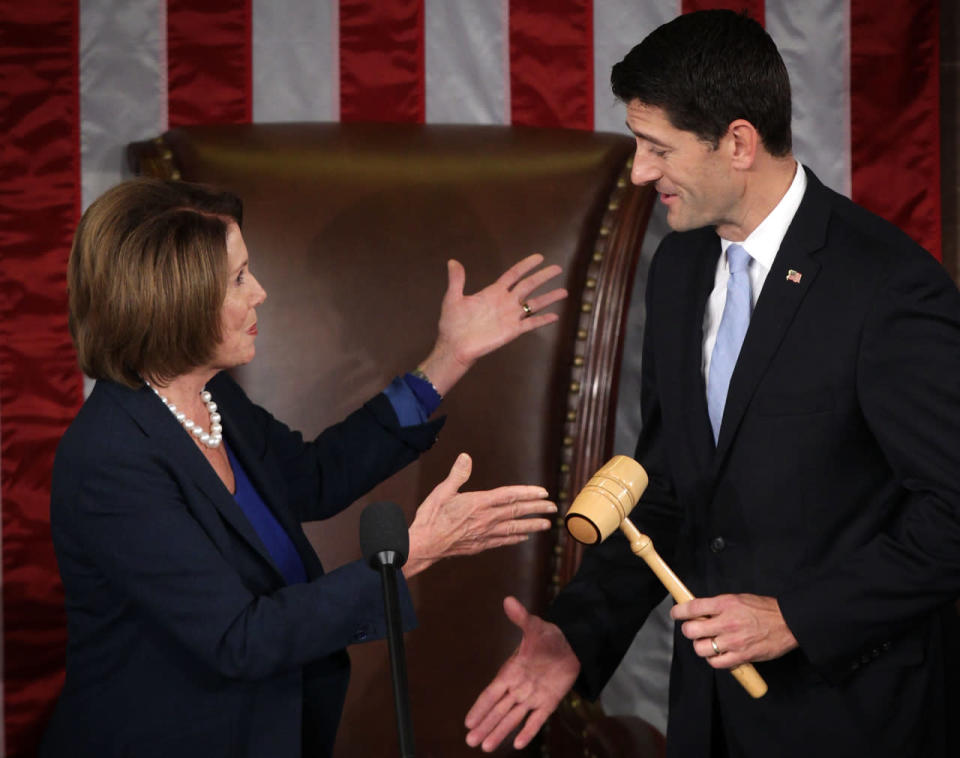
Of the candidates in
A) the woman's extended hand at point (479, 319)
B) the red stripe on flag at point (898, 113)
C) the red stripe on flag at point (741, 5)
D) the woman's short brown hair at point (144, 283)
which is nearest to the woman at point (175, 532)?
the woman's short brown hair at point (144, 283)

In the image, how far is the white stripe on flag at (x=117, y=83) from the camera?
2686 millimetres

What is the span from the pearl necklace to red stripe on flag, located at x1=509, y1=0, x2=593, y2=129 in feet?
3.67

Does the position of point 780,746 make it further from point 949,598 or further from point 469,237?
point 469,237

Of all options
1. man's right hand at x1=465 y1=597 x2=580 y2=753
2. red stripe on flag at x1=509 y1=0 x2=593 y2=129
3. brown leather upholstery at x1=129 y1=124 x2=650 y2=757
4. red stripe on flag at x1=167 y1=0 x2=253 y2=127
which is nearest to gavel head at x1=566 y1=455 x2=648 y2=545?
man's right hand at x1=465 y1=597 x2=580 y2=753

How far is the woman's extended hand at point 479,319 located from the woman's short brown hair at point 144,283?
1.83ft

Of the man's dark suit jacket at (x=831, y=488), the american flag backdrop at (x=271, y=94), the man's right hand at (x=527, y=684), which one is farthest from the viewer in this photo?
the american flag backdrop at (x=271, y=94)

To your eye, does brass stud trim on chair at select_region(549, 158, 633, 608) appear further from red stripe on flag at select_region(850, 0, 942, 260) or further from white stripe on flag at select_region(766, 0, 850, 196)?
red stripe on flag at select_region(850, 0, 942, 260)

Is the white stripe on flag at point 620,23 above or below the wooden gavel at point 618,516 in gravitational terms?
above

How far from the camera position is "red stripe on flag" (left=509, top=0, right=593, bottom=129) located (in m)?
2.79

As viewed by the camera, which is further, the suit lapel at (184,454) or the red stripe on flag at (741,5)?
the red stripe on flag at (741,5)

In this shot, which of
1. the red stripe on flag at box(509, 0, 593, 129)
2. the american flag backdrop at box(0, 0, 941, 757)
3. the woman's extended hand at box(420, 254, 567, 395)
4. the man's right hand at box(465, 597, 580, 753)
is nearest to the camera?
the man's right hand at box(465, 597, 580, 753)

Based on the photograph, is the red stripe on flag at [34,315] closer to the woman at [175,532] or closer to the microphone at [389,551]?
the woman at [175,532]

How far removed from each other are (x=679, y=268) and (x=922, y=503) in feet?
1.89

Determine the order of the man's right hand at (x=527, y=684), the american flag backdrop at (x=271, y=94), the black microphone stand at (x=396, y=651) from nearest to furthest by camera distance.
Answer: the black microphone stand at (x=396, y=651) → the man's right hand at (x=527, y=684) → the american flag backdrop at (x=271, y=94)
